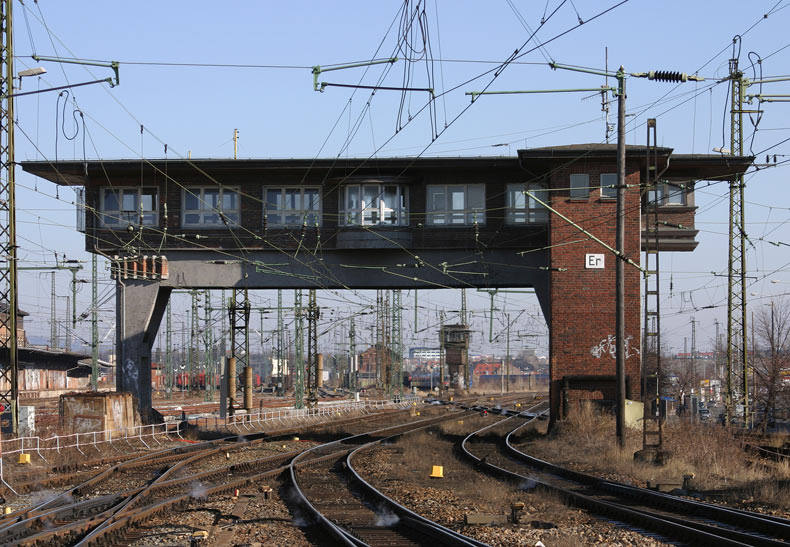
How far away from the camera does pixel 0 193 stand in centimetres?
2555

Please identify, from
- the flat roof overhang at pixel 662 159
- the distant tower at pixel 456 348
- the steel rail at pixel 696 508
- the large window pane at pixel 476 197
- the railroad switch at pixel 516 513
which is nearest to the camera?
the steel rail at pixel 696 508

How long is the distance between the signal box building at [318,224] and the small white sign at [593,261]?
4.61ft

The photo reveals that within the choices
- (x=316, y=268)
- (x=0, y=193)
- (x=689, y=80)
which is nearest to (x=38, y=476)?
(x=0, y=193)

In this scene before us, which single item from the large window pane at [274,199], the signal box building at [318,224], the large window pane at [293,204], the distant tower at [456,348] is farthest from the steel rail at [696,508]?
the distant tower at [456,348]

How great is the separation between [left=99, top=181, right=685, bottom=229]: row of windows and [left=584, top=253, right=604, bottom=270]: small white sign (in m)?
2.94

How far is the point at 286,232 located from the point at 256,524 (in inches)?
808

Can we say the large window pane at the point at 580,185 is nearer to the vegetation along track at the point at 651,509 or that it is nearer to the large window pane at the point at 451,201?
the large window pane at the point at 451,201

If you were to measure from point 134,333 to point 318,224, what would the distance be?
7820mm

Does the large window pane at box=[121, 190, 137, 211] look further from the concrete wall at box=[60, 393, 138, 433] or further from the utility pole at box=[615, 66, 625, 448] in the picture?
the utility pole at box=[615, 66, 625, 448]

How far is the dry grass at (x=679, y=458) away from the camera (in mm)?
15984

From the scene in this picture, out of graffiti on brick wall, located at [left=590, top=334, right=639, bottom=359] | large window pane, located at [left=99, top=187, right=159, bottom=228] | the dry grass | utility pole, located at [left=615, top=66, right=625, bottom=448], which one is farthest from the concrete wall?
graffiti on brick wall, located at [left=590, top=334, right=639, bottom=359]

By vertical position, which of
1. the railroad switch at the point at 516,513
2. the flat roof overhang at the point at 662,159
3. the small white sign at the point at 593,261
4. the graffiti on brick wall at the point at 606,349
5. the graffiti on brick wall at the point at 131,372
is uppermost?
the flat roof overhang at the point at 662,159

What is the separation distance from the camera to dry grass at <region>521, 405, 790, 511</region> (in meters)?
16.0

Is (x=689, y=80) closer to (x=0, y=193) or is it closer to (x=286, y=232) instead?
(x=286, y=232)
